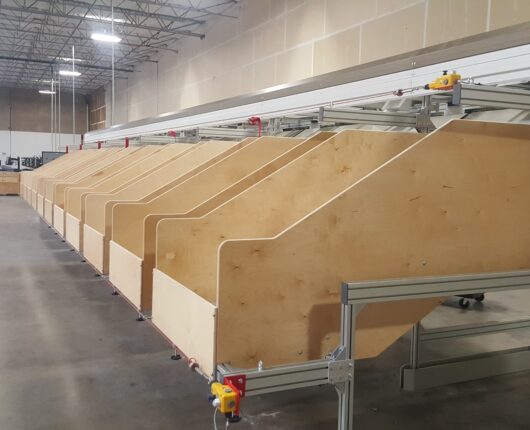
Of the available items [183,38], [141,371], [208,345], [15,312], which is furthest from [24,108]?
[208,345]

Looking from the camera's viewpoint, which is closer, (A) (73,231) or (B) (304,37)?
(A) (73,231)

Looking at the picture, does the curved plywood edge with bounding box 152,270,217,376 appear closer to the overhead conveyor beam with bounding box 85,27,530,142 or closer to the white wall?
the overhead conveyor beam with bounding box 85,27,530,142

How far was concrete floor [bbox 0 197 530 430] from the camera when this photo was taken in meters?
2.25

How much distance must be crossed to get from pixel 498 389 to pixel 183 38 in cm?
1049

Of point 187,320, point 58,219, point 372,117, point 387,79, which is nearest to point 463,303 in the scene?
point 387,79

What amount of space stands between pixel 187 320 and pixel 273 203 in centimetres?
71

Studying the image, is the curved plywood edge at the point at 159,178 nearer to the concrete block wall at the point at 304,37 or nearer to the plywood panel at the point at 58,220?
the plywood panel at the point at 58,220

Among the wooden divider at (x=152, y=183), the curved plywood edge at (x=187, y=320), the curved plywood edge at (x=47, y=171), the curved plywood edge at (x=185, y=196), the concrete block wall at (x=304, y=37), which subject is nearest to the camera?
the curved plywood edge at (x=187, y=320)

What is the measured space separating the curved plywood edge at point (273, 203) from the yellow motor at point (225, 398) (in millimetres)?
725

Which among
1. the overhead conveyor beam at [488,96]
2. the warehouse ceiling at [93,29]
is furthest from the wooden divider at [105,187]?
the warehouse ceiling at [93,29]

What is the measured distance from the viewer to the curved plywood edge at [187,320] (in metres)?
1.38

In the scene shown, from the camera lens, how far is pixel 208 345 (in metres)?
1.39

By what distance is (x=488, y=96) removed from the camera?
1.68 meters

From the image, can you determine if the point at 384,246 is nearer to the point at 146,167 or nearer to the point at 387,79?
the point at 387,79
